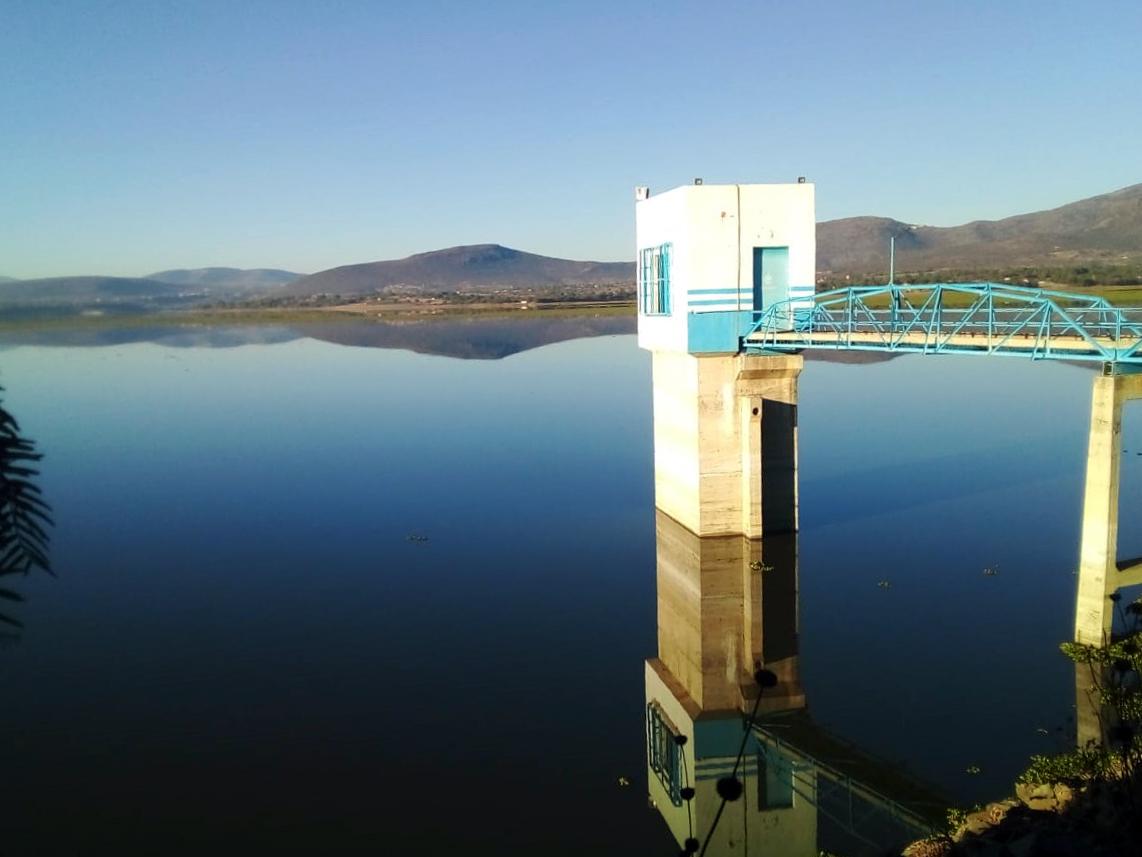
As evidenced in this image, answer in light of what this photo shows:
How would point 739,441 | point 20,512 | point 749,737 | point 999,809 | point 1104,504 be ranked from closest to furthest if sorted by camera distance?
point 20,512
point 999,809
point 1104,504
point 749,737
point 739,441

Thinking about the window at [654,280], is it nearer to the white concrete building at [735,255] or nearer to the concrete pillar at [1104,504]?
the white concrete building at [735,255]

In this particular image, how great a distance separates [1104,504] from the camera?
12.8 metres

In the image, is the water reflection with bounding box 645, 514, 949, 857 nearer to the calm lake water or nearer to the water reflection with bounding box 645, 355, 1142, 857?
the water reflection with bounding box 645, 355, 1142, 857

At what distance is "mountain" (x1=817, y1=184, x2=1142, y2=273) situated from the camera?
104 m

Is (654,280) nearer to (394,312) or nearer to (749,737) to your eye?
(749,737)

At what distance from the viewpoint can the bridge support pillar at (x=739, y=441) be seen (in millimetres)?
19641

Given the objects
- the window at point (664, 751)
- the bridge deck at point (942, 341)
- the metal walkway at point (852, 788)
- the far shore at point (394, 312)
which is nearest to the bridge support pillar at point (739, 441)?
the bridge deck at point (942, 341)

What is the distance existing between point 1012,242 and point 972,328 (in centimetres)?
12340

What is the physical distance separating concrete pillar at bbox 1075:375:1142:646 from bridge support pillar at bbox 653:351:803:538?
723cm

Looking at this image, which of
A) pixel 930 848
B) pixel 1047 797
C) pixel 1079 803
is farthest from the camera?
pixel 1047 797

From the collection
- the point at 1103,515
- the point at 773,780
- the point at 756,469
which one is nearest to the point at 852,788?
the point at 773,780

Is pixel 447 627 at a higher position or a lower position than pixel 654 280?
lower

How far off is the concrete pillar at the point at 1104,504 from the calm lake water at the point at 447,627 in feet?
4.27

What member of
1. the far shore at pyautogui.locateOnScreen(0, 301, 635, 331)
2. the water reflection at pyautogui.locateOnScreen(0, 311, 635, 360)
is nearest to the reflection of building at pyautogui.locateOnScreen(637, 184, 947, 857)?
the water reflection at pyautogui.locateOnScreen(0, 311, 635, 360)
